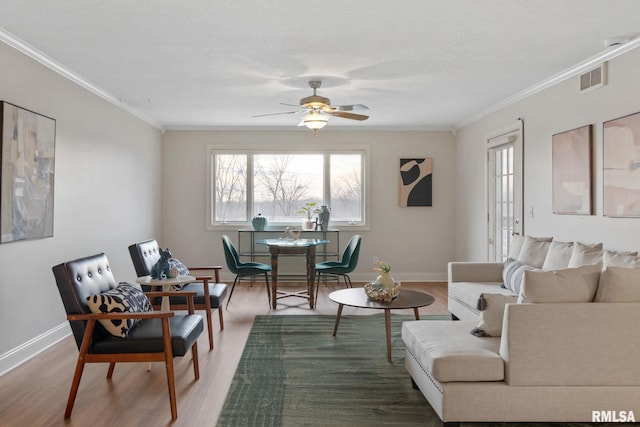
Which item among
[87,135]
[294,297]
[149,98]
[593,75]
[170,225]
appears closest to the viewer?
[593,75]

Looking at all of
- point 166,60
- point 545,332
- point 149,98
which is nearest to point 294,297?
point 149,98

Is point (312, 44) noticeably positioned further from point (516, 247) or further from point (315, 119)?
point (516, 247)

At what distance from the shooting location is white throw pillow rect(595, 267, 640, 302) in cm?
245

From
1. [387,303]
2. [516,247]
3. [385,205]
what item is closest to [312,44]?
[387,303]

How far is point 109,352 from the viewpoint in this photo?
2.75 metres

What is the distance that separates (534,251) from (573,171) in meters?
0.80

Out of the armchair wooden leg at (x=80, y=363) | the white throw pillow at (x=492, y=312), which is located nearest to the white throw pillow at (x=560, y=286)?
the white throw pillow at (x=492, y=312)

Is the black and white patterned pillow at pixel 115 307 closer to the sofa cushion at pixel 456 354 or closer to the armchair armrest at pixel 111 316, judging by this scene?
the armchair armrest at pixel 111 316

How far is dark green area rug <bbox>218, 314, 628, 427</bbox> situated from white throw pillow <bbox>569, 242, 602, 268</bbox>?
138 cm

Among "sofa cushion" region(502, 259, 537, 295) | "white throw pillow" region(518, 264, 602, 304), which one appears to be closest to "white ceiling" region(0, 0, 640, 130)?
"white throw pillow" region(518, 264, 602, 304)

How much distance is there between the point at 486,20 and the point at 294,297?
4172 mm

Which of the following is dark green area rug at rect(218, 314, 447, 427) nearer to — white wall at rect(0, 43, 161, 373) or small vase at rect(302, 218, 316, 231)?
white wall at rect(0, 43, 161, 373)

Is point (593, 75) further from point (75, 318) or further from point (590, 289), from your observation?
point (75, 318)

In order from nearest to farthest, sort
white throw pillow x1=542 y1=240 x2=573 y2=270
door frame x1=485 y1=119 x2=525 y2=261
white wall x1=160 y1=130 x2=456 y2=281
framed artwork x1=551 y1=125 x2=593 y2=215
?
1. white throw pillow x1=542 y1=240 x2=573 y2=270
2. framed artwork x1=551 y1=125 x2=593 y2=215
3. door frame x1=485 y1=119 x2=525 y2=261
4. white wall x1=160 y1=130 x2=456 y2=281
